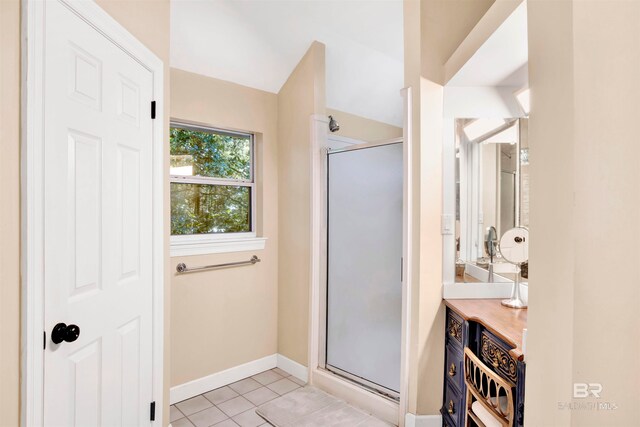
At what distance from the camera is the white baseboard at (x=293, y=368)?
292cm

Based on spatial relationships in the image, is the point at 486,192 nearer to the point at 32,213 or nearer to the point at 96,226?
the point at 96,226

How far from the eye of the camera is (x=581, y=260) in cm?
75

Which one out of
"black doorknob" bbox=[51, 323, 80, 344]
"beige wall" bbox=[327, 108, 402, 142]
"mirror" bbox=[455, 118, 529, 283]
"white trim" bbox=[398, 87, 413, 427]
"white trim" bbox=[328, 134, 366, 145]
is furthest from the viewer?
"beige wall" bbox=[327, 108, 402, 142]

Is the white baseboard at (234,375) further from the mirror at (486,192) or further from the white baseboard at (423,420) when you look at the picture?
the mirror at (486,192)

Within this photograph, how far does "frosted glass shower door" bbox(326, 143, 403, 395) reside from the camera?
102 inches

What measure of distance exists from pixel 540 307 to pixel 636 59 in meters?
0.56

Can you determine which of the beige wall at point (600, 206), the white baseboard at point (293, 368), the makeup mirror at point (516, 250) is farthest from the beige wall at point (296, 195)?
the beige wall at point (600, 206)

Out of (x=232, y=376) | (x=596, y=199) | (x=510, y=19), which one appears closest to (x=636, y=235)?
(x=596, y=199)

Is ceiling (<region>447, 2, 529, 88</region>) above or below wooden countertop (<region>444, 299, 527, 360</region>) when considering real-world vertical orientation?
above

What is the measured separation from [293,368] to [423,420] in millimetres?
1176

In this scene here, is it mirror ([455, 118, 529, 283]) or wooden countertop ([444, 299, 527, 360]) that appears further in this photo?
mirror ([455, 118, 529, 283])

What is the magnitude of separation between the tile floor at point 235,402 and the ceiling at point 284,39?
230cm

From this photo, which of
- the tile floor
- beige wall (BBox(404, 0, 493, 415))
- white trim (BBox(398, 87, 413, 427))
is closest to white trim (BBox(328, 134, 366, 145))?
white trim (BBox(398, 87, 413, 427))
